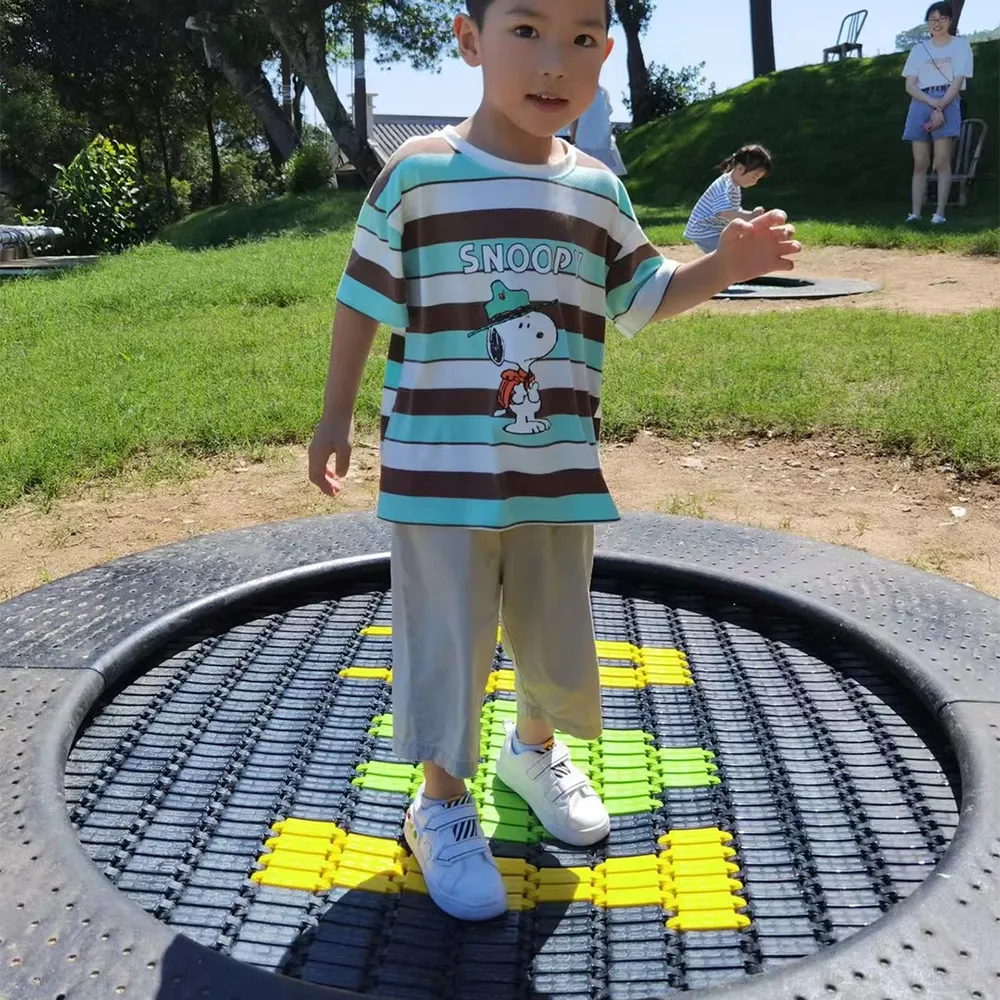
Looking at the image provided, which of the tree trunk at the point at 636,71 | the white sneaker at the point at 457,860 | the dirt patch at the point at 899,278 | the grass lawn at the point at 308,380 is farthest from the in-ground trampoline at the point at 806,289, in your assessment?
the tree trunk at the point at 636,71

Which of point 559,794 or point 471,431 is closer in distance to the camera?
Result: point 471,431

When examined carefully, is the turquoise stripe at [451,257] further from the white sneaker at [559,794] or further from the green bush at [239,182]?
the green bush at [239,182]

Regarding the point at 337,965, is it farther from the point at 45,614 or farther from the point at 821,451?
the point at 821,451

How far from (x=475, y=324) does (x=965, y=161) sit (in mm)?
9002

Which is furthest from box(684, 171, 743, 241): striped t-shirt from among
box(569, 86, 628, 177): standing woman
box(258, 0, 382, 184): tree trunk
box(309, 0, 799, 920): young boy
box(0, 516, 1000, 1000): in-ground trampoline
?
box(258, 0, 382, 184): tree trunk

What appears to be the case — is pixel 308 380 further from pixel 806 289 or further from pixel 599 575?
pixel 806 289

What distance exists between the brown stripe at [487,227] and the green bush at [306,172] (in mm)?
12787

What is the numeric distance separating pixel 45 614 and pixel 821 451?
2.17m

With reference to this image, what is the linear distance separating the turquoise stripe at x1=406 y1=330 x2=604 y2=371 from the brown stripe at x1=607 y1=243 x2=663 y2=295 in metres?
0.13

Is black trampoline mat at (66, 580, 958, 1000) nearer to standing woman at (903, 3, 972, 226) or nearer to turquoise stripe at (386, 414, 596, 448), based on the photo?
turquoise stripe at (386, 414, 596, 448)

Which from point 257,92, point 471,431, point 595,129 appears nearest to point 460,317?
point 471,431

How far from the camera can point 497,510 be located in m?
1.14

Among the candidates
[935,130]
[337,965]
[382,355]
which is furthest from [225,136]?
[337,965]

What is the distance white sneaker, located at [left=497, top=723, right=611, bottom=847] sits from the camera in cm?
138
